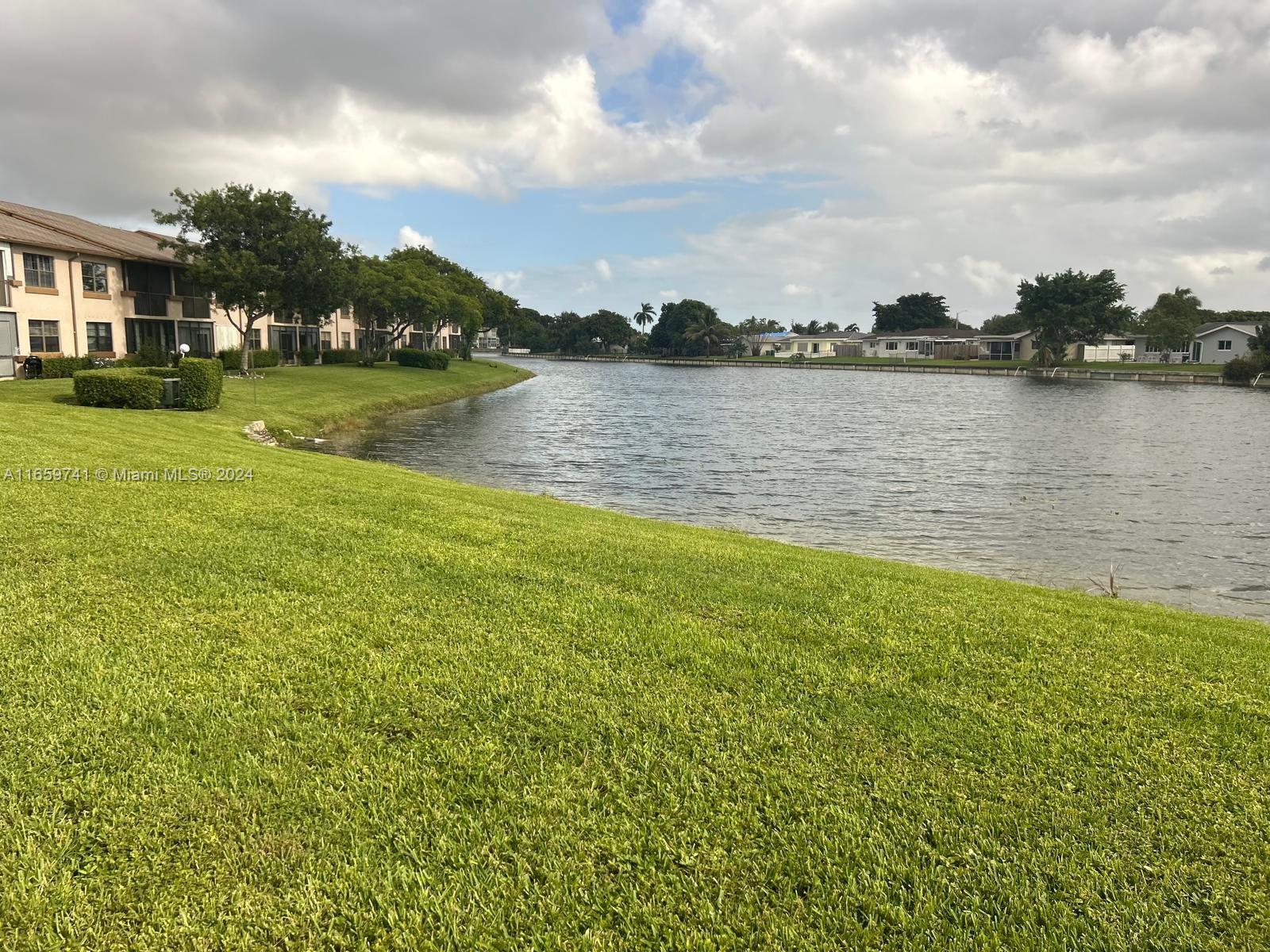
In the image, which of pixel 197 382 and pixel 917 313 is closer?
pixel 197 382

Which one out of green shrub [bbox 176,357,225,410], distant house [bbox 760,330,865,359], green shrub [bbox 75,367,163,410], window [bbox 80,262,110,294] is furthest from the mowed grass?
distant house [bbox 760,330,865,359]

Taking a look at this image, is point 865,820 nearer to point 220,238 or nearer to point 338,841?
point 338,841

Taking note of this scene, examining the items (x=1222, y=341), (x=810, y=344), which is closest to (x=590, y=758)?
(x=1222, y=341)

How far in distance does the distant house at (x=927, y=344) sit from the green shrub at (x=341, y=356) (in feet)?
348

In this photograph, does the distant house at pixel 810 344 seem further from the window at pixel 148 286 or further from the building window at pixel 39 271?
the building window at pixel 39 271

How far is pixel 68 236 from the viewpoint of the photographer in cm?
3894

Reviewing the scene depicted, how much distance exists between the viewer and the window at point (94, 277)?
3875 cm

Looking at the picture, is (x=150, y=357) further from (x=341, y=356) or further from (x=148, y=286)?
(x=341, y=356)

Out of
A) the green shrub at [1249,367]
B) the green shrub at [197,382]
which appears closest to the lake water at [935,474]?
the green shrub at [197,382]

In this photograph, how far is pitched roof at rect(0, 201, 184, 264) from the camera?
35.1 meters

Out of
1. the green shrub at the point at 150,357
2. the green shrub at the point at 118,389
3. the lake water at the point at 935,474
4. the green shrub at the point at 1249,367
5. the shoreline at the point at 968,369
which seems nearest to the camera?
the lake water at the point at 935,474

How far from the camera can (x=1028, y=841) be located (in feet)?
12.0

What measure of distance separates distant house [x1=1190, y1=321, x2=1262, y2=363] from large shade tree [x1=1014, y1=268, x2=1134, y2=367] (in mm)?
8590

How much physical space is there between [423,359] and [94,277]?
28947 millimetres
